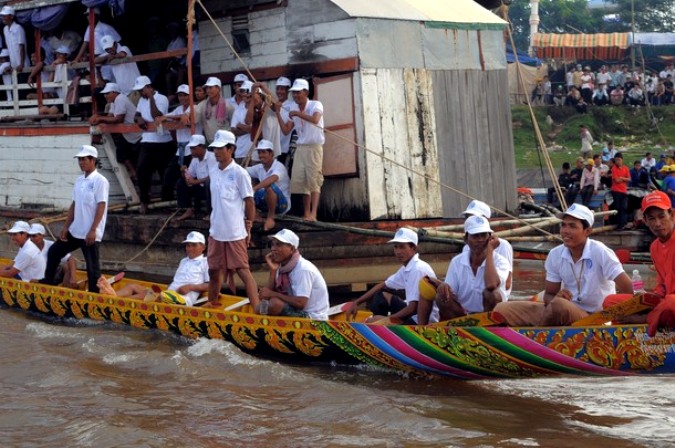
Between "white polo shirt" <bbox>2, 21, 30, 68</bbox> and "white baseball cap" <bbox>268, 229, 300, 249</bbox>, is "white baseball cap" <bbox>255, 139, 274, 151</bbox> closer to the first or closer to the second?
"white baseball cap" <bbox>268, 229, 300, 249</bbox>

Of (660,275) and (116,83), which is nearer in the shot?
(660,275)

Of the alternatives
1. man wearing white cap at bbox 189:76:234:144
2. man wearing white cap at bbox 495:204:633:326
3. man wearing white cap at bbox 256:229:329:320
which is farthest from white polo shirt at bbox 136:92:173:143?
man wearing white cap at bbox 495:204:633:326

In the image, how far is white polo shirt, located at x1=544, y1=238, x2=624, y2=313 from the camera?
7988 millimetres

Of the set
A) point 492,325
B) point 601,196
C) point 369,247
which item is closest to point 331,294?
point 369,247

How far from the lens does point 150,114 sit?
1366 cm

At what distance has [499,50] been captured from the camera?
14.3 meters

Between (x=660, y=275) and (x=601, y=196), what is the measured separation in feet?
37.7

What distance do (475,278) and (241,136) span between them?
5.16 m

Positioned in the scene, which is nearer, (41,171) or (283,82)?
(283,82)

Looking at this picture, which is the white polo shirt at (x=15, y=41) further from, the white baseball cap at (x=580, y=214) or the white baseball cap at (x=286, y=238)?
the white baseball cap at (x=580, y=214)

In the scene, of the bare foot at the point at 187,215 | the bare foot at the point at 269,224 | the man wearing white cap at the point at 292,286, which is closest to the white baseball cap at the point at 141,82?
the bare foot at the point at 187,215

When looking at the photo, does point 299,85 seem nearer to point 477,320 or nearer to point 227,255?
point 227,255

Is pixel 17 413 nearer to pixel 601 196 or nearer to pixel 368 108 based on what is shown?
pixel 368 108

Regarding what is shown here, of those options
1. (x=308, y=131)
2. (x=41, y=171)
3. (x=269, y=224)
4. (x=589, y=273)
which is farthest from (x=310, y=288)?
(x=41, y=171)
